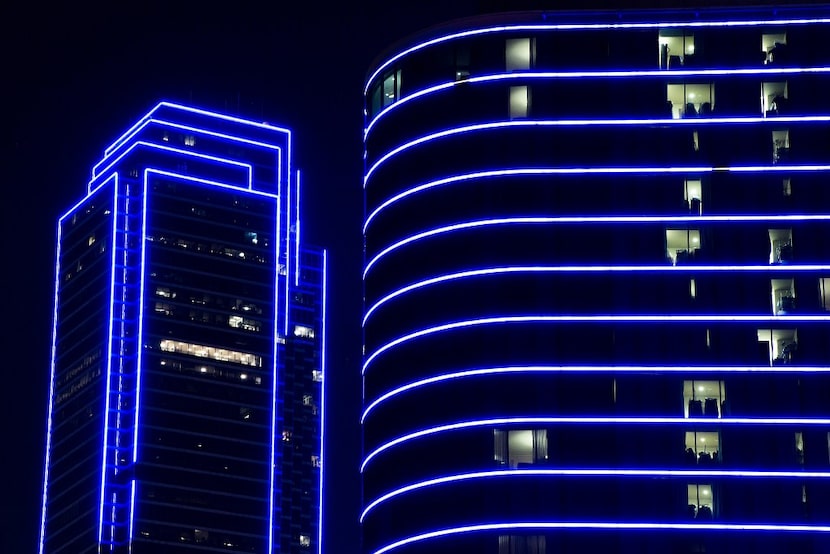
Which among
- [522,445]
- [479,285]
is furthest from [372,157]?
[522,445]

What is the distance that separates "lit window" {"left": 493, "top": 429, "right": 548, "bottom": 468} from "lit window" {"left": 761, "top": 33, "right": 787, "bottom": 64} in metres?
35.3

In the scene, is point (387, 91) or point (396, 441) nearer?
point (396, 441)

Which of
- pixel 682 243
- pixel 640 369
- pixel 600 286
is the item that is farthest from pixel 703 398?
pixel 682 243

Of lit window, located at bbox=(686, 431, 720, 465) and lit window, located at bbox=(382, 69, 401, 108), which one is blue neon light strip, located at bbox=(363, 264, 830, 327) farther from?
lit window, located at bbox=(382, 69, 401, 108)

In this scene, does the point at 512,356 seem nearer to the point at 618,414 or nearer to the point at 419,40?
the point at 618,414

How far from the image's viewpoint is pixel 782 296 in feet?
460

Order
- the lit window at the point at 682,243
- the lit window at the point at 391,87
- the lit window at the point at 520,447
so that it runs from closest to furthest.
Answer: the lit window at the point at 520,447 → the lit window at the point at 682,243 → the lit window at the point at 391,87

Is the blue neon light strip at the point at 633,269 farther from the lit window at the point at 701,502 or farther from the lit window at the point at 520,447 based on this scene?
the lit window at the point at 701,502

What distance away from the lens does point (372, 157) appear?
495ft

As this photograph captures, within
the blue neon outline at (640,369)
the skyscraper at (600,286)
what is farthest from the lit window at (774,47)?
the blue neon outline at (640,369)

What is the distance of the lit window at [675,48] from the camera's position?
146 metres

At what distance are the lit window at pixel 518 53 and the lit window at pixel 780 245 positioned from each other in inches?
909

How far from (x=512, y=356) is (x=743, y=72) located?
29064 mm

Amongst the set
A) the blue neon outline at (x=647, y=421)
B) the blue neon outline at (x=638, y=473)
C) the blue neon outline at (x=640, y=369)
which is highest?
the blue neon outline at (x=640, y=369)
